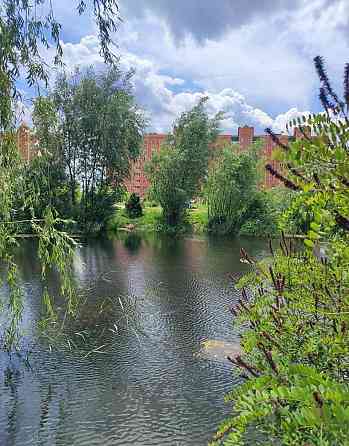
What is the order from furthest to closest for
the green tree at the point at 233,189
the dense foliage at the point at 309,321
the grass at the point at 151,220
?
the grass at the point at 151,220 < the green tree at the point at 233,189 < the dense foliage at the point at 309,321

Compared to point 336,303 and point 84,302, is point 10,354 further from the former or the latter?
point 336,303

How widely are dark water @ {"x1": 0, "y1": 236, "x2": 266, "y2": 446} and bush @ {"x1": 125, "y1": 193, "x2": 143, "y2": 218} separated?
10692mm

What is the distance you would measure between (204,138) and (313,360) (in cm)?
1561

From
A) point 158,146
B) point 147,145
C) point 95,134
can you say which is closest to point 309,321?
point 95,134

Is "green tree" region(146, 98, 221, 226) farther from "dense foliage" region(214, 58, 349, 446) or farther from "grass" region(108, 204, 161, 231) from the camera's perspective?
"dense foliage" region(214, 58, 349, 446)

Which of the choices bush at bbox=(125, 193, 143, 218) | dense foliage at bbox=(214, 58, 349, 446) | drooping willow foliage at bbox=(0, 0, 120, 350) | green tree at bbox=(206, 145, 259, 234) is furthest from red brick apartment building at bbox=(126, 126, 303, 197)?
dense foliage at bbox=(214, 58, 349, 446)

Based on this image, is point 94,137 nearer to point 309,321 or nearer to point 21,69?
point 21,69

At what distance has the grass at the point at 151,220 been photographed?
664 inches

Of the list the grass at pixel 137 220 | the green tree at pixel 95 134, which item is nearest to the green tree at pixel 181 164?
the grass at pixel 137 220

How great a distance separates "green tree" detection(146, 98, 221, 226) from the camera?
1637 cm

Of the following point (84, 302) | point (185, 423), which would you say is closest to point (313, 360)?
point (185, 423)

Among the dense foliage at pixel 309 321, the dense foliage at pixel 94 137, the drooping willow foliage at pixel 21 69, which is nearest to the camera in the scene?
the dense foliage at pixel 309 321

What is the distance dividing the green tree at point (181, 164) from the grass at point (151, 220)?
1.83ft

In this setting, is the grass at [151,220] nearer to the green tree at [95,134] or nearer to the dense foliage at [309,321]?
the green tree at [95,134]
